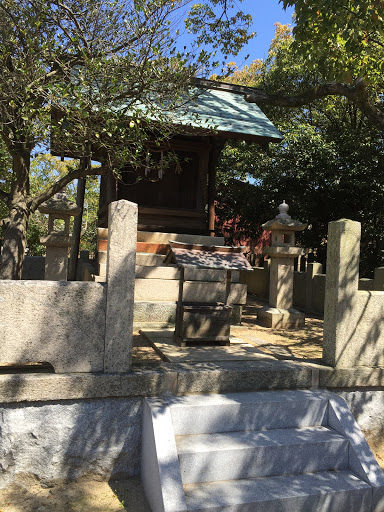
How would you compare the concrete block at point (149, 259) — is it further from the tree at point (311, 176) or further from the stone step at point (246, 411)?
the tree at point (311, 176)

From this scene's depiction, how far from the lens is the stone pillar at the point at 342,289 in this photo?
181 inches

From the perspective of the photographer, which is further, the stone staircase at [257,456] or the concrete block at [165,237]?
the concrete block at [165,237]

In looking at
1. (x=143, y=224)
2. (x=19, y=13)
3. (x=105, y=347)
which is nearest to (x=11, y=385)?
(x=105, y=347)

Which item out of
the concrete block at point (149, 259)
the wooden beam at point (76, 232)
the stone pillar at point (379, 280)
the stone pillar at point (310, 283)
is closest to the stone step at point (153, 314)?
the concrete block at point (149, 259)

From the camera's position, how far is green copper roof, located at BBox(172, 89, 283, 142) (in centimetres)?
923

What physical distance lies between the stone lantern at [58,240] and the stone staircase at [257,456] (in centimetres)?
588

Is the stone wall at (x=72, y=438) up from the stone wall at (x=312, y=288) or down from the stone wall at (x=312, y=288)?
down

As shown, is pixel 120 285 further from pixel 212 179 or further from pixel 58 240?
pixel 212 179

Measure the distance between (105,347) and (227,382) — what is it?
4.45 ft

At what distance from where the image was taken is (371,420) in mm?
4824

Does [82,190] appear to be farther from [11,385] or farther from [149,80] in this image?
[11,385]

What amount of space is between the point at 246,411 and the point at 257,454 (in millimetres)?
451

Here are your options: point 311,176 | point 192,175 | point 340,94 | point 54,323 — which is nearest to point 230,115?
point 192,175

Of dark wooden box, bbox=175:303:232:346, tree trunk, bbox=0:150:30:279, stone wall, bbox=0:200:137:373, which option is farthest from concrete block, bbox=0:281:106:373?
tree trunk, bbox=0:150:30:279
